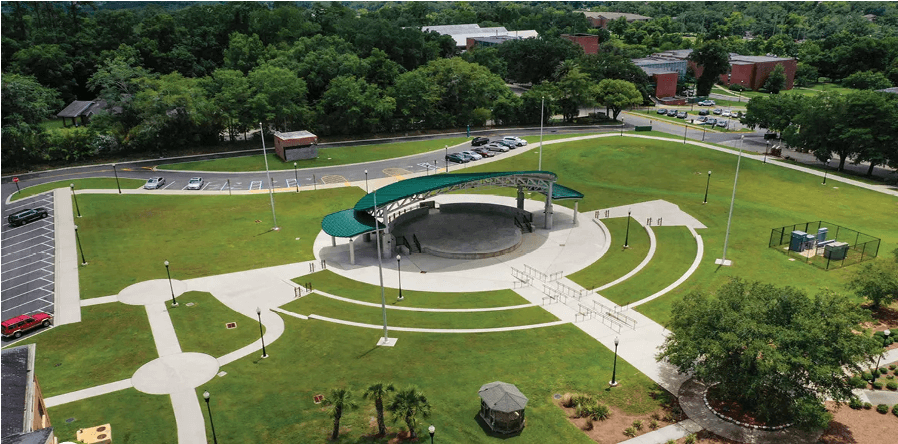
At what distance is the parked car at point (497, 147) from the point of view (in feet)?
319

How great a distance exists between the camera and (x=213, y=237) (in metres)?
62.0

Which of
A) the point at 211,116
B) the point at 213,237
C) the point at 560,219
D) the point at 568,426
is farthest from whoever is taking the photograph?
the point at 211,116

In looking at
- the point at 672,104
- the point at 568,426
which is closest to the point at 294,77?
the point at 568,426

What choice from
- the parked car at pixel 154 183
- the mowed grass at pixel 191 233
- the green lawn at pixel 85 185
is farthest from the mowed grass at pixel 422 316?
the green lawn at pixel 85 185

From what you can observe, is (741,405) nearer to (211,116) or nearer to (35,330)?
(35,330)

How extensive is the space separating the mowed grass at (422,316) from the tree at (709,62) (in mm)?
138199

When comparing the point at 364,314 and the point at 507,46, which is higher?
the point at 507,46

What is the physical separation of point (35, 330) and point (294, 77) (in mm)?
68172

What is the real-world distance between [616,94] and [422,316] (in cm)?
8883

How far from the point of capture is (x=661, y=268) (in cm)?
5478

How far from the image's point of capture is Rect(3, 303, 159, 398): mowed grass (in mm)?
37969

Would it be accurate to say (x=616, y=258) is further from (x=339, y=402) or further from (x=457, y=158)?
(x=457, y=158)

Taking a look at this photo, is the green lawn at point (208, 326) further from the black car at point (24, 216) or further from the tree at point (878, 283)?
the tree at point (878, 283)

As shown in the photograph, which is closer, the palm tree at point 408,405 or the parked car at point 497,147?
the palm tree at point 408,405
